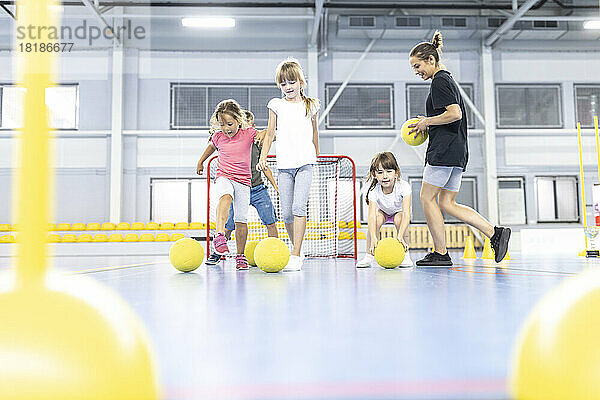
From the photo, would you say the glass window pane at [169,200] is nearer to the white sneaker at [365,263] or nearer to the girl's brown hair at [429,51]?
the white sneaker at [365,263]

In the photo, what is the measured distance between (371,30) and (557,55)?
211 inches

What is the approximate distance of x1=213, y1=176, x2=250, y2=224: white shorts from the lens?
3.96 m

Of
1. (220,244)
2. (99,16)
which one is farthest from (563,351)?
(99,16)

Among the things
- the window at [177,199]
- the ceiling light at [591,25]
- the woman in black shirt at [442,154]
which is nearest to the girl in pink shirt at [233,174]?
the woman in black shirt at [442,154]

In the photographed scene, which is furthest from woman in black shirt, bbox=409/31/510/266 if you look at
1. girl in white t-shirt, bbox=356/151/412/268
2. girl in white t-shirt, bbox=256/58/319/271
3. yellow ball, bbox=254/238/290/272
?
yellow ball, bbox=254/238/290/272

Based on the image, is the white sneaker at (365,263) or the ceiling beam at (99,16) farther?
the ceiling beam at (99,16)

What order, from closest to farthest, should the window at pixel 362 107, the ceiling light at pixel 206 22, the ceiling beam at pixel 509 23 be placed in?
1. the ceiling beam at pixel 509 23
2. the ceiling light at pixel 206 22
3. the window at pixel 362 107

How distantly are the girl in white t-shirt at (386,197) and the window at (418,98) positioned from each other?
942 cm

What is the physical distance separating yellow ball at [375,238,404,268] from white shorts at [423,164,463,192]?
0.55 meters

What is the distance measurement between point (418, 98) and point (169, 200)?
23.5ft

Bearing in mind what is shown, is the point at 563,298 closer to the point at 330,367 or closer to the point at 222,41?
the point at 330,367

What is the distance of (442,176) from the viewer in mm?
3777

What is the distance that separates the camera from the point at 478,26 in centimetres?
1304

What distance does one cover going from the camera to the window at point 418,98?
13.4 meters
